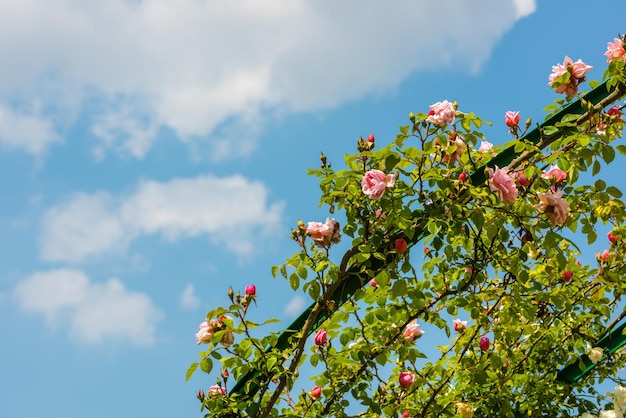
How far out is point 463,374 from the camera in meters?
3.21

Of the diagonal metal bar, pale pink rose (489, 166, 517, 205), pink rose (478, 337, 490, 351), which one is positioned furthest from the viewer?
pink rose (478, 337, 490, 351)

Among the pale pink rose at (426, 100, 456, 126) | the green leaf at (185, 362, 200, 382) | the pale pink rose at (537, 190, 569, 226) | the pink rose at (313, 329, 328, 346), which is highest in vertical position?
the pale pink rose at (426, 100, 456, 126)

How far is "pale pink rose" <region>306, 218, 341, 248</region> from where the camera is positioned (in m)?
2.58

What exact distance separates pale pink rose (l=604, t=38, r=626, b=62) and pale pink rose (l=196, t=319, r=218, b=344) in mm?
1772

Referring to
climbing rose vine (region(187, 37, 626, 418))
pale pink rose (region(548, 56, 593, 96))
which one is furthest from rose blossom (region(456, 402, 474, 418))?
pale pink rose (region(548, 56, 593, 96))

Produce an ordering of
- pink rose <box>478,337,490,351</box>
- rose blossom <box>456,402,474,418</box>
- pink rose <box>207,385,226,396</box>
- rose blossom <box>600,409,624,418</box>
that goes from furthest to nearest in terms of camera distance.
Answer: rose blossom <box>600,409,624,418</box> → pink rose <box>478,337,490,351</box> → rose blossom <box>456,402,474,418</box> → pink rose <box>207,385,226,396</box>

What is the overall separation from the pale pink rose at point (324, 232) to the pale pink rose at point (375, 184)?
0.19 meters

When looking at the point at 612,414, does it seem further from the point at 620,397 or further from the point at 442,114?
the point at 442,114

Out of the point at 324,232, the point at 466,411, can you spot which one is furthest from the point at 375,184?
the point at 466,411

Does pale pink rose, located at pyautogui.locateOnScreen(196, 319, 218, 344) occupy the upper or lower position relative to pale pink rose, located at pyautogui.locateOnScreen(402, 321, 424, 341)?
upper

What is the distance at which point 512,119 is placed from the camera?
9.30 ft

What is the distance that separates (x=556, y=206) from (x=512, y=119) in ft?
1.53

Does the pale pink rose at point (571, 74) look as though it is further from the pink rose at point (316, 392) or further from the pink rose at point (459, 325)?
the pink rose at point (316, 392)

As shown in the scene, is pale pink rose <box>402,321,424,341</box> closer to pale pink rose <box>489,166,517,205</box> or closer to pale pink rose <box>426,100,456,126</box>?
pale pink rose <box>489,166,517,205</box>
